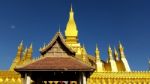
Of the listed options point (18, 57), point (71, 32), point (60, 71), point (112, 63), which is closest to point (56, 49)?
point (60, 71)

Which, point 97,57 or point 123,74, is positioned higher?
point 97,57

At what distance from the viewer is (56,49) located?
1589 cm

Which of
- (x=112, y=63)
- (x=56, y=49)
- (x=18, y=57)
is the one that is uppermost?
(x=18, y=57)

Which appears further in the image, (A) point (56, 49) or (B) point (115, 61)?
(B) point (115, 61)

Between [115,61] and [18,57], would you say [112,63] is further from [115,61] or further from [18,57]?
[18,57]

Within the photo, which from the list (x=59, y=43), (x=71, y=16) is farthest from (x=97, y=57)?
(x=59, y=43)

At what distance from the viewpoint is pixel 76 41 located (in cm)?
3694

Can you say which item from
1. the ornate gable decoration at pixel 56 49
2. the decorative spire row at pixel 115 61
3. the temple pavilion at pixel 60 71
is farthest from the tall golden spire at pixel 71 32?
the ornate gable decoration at pixel 56 49

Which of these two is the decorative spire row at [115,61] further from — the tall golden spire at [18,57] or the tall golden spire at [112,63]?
the tall golden spire at [18,57]

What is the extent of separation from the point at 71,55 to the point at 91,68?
2.46 metres

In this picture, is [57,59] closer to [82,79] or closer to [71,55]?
[71,55]

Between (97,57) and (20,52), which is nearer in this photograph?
(20,52)

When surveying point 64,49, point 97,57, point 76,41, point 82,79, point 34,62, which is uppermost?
point 76,41

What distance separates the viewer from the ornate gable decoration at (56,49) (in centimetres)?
1573
